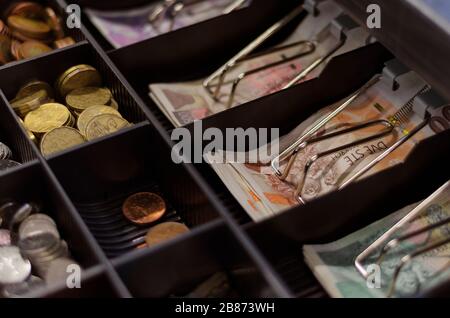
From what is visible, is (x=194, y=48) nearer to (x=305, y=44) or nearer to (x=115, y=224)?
(x=305, y=44)

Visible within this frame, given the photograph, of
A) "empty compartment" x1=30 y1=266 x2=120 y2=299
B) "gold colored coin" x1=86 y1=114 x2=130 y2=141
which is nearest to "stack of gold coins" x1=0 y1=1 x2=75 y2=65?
"gold colored coin" x1=86 y1=114 x2=130 y2=141

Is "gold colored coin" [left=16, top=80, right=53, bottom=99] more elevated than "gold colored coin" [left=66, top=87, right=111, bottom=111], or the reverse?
"gold colored coin" [left=16, top=80, right=53, bottom=99]

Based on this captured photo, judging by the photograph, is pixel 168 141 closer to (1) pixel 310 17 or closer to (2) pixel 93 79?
(2) pixel 93 79

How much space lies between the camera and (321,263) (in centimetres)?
128

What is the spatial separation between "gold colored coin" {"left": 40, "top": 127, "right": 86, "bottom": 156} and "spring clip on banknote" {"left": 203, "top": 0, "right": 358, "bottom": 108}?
400 mm

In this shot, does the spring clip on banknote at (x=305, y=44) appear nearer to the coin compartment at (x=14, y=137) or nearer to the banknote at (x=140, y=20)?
the banknote at (x=140, y=20)

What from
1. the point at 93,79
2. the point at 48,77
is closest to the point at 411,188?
the point at 93,79

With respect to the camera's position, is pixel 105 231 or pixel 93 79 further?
pixel 93 79

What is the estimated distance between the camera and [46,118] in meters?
1.54

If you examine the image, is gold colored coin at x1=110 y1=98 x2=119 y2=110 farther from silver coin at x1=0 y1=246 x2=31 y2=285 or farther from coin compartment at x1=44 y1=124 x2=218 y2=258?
silver coin at x1=0 y1=246 x2=31 y2=285

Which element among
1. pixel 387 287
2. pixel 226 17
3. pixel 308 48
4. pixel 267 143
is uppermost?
pixel 226 17

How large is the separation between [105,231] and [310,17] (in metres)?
0.85

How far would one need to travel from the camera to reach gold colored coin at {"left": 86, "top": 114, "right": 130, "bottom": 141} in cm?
148

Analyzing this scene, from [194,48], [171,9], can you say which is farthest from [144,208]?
[171,9]
